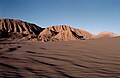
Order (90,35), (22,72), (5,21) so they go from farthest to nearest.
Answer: (90,35) → (5,21) → (22,72)

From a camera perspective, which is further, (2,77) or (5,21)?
(5,21)

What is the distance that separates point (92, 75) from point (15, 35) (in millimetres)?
74226

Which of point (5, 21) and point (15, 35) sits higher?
point (5, 21)

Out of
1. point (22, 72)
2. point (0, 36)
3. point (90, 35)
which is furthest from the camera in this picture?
point (90, 35)

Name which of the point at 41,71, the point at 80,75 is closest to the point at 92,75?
the point at 80,75

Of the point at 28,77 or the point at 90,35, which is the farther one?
the point at 90,35

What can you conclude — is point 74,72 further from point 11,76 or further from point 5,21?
point 5,21

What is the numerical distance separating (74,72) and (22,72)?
0.76 meters

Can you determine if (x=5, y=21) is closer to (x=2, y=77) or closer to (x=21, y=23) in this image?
(x=21, y=23)

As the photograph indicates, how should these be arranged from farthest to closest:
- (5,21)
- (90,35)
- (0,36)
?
(90,35)
(5,21)
(0,36)

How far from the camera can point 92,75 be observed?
3041 mm

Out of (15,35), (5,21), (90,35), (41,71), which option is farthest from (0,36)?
(41,71)

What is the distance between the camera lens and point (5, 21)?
9419 cm

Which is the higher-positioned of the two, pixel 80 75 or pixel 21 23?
pixel 21 23
